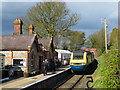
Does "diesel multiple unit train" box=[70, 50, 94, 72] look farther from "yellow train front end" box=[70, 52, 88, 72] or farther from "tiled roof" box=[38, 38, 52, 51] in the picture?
"tiled roof" box=[38, 38, 52, 51]

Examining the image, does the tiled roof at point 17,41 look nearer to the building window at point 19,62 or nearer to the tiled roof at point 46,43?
the building window at point 19,62

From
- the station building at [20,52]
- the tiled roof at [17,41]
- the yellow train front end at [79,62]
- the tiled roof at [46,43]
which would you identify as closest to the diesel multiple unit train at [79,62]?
the yellow train front end at [79,62]

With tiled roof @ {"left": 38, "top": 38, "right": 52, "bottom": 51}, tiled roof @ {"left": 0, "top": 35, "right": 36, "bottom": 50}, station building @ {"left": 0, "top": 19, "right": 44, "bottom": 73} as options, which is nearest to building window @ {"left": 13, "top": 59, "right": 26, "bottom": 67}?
station building @ {"left": 0, "top": 19, "right": 44, "bottom": 73}

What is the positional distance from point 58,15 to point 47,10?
2.82 metres

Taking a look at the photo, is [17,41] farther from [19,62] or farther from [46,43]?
[46,43]

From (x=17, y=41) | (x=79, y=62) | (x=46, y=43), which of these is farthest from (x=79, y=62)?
(x=46, y=43)

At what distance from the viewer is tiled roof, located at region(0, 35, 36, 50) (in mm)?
20625

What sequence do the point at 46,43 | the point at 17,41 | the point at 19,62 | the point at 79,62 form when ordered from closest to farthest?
the point at 79,62 → the point at 19,62 → the point at 17,41 → the point at 46,43

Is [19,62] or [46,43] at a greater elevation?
[46,43]

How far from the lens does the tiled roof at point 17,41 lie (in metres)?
20.6

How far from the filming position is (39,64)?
24.7 metres

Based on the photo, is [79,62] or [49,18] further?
[49,18]

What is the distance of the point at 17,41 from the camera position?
21.7 metres

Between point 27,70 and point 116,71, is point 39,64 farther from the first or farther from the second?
point 116,71
